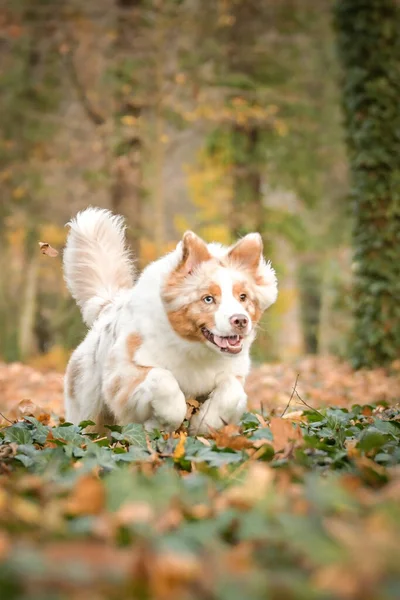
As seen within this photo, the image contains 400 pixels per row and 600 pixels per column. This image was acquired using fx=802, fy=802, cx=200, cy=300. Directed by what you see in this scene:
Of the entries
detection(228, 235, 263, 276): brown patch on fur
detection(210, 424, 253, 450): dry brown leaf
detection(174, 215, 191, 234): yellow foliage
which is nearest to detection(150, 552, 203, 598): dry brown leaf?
detection(210, 424, 253, 450): dry brown leaf

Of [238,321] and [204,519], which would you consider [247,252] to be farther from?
[204,519]

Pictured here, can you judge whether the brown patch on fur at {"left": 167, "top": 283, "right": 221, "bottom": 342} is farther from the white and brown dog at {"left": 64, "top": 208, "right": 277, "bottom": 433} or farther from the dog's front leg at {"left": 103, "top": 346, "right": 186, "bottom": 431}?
the dog's front leg at {"left": 103, "top": 346, "right": 186, "bottom": 431}

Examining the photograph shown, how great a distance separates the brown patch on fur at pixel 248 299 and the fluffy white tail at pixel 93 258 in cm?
147

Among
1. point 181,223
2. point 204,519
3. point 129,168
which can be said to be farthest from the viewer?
point 181,223

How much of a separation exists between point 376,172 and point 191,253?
747cm

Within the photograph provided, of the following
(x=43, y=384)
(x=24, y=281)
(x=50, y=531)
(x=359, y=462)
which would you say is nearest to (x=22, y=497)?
(x=50, y=531)

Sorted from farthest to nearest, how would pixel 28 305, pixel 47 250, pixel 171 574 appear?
pixel 28 305 → pixel 47 250 → pixel 171 574

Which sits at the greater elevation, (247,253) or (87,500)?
(247,253)

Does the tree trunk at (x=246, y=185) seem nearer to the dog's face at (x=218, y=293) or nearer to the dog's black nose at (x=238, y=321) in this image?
the dog's face at (x=218, y=293)

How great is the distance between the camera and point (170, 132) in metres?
16.4

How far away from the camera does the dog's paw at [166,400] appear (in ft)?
14.6

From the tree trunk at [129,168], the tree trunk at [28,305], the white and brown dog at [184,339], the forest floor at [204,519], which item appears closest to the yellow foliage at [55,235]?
the tree trunk at [28,305]

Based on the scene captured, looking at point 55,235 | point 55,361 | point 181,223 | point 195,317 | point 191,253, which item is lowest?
point 55,361

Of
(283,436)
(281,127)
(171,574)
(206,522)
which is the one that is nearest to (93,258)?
(283,436)
